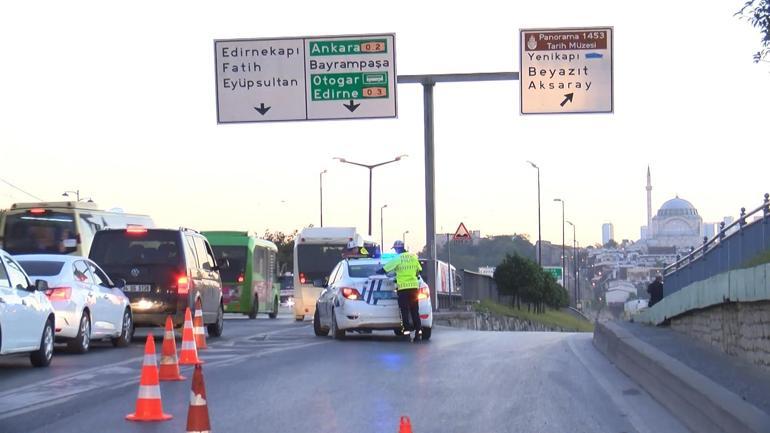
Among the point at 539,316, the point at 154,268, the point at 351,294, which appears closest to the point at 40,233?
the point at 154,268

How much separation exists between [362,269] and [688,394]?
38.8 feet

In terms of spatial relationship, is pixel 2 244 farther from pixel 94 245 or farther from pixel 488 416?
pixel 488 416

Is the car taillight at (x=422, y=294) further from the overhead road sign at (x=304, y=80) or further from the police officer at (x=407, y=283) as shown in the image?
the overhead road sign at (x=304, y=80)

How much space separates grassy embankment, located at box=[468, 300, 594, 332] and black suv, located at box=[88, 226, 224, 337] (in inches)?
1377

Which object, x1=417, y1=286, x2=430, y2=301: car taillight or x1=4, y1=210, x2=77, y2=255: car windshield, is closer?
x1=417, y1=286, x2=430, y2=301: car taillight

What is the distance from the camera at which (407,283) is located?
20156mm

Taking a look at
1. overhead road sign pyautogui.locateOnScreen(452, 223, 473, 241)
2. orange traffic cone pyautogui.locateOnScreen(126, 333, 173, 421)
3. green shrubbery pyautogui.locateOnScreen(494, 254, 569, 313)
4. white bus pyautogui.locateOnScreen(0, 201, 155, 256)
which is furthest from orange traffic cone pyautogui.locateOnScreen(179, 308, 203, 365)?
green shrubbery pyautogui.locateOnScreen(494, 254, 569, 313)

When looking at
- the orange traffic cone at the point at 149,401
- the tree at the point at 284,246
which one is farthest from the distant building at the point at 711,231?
Answer: the tree at the point at 284,246

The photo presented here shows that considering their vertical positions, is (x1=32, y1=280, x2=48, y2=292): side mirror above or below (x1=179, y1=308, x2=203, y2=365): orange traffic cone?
above

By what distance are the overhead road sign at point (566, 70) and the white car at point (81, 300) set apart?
11228 millimetres

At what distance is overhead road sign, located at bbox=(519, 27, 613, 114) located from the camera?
1043 inches

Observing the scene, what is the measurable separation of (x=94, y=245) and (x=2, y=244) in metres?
4.90

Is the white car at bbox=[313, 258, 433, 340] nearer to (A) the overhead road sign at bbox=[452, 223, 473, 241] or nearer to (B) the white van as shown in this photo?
(B) the white van

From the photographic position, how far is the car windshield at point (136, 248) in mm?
20891
